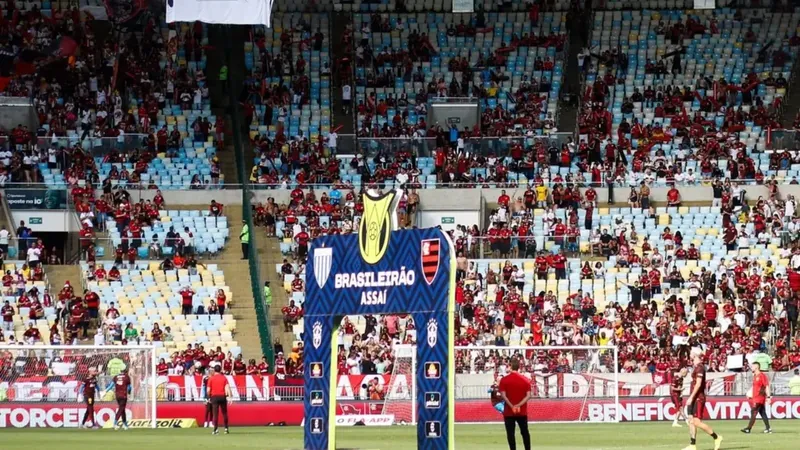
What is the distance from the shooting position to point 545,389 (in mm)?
43344

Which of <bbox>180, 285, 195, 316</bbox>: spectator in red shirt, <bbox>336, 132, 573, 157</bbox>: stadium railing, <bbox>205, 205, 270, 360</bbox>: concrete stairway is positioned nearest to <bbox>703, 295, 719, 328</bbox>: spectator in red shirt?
<bbox>336, 132, 573, 157</bbox>: stadium railing

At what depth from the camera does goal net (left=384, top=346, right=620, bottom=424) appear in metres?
43.4

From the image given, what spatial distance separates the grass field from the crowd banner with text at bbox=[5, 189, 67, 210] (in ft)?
51.8

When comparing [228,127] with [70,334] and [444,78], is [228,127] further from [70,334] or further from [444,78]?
[70,334]

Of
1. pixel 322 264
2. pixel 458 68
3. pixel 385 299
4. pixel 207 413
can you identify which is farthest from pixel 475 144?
pixel 385 299

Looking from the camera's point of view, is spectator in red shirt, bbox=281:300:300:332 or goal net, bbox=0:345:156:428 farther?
spectator in red shirt, bbox=281:300:300:332

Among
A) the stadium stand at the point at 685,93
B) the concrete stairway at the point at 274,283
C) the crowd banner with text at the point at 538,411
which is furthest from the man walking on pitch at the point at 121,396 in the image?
the stadium stand at the point at 685,93

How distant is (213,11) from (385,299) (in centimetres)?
2845

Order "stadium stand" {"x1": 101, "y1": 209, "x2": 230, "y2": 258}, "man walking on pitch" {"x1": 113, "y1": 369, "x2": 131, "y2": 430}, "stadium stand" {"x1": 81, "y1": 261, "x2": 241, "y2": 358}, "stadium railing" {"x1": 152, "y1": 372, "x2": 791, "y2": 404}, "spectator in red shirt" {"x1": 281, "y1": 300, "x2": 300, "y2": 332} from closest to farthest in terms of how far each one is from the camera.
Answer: "man walking on pitch" {"x1": 113, "y1": 369, "x2": 131, "y2": 430} < "stadium railing" {"x1": 152, "y1": 372, "x2": 791, "y2": 404} < "stadium stand" {"x1": 81, "y1": 261, "x2": 241, "y2": 358} < "spectator in red shirt" {"x1": 281, "y1": 300, "x2": 300, "y2": 332} < "stadium stand" {"x1": 101, "y1": 209, "x2": 230, "y2": 258}

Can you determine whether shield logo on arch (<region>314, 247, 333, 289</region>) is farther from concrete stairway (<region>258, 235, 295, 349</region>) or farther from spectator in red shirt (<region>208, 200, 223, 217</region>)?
spectator in red shirt (<region>208, 200, 223, 217</region>)

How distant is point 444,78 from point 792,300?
20065 mm

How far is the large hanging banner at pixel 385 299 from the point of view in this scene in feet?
79.0

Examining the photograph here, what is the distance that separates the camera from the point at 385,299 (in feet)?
82.5

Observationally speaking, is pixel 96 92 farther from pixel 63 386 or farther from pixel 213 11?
pixel 63 386
